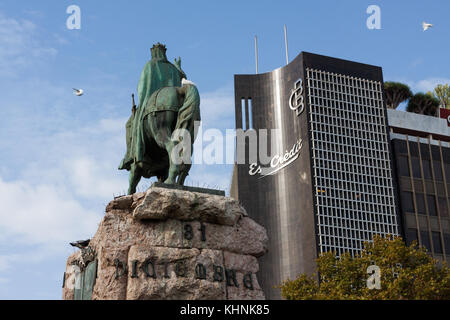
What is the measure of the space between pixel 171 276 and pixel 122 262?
1.13m

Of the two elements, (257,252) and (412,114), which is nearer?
(257,252)

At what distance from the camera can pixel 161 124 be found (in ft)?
58.4

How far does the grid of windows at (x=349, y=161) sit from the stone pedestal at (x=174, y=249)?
5851cm

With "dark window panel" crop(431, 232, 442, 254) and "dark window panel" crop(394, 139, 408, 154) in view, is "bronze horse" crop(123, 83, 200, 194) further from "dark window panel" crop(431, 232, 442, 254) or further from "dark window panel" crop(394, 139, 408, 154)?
"dark window panel" crop(394, 139, 408, 154)

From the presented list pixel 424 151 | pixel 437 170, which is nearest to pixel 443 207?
pixel 437 170

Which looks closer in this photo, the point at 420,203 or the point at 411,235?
the point at 411,235

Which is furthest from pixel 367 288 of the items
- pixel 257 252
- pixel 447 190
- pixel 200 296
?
pixel 447 190

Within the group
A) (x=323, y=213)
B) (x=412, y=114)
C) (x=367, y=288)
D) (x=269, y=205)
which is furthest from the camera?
(x=412, y=114)

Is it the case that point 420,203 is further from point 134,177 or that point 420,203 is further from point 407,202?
point 134,177

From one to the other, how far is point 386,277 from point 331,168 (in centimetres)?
5200

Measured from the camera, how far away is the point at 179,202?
16.0 meters

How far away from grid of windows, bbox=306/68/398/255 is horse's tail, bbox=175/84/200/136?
191 ft
